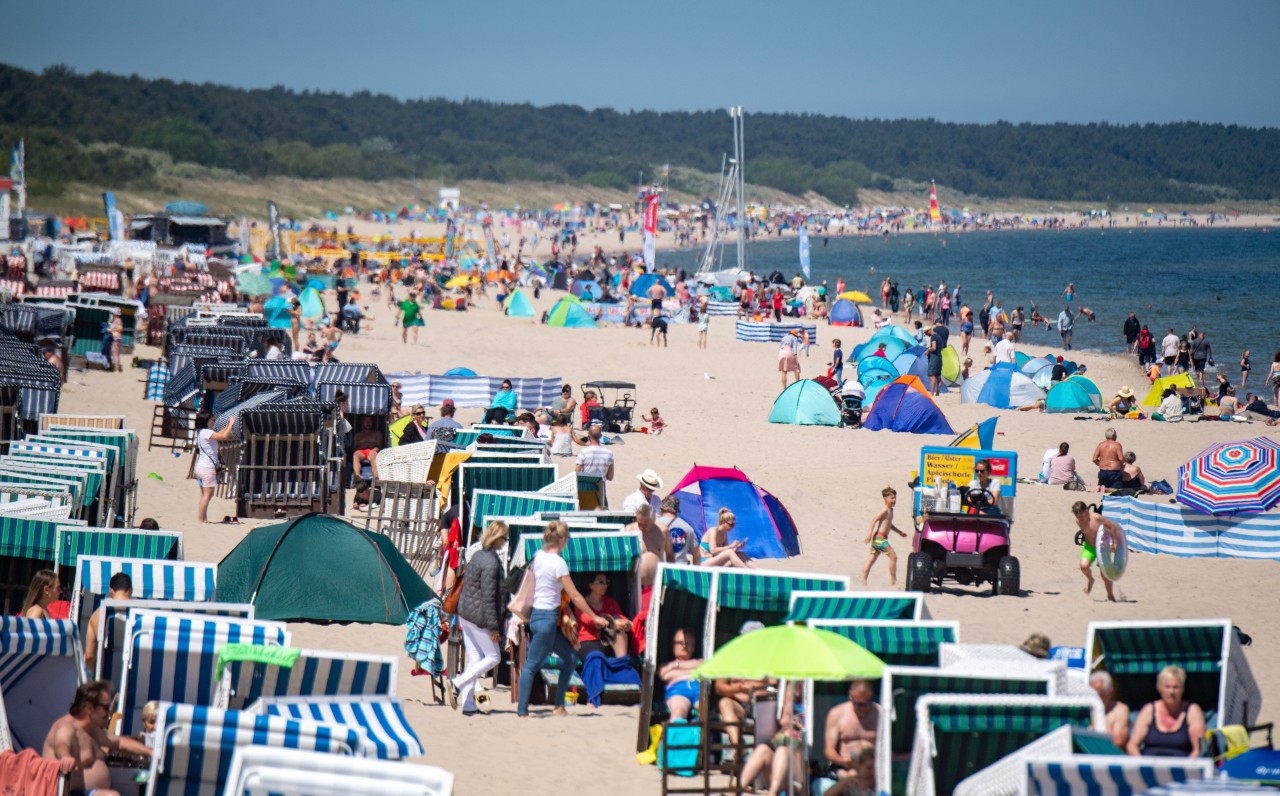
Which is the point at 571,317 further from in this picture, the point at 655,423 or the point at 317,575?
the point at 317,575

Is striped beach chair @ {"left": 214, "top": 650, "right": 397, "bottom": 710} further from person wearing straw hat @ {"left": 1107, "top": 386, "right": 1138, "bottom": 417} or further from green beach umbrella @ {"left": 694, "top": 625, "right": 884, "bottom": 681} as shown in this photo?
person wearing straw hat @ {"left": 1107, "top": 386, "right": 1138, "bottom": 417}

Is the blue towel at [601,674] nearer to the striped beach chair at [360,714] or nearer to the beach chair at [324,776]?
the striped beach chair at [360,714]

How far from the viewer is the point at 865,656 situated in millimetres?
6180

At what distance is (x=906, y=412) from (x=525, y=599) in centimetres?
1290

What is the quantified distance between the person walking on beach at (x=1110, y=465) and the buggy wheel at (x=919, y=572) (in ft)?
16.4

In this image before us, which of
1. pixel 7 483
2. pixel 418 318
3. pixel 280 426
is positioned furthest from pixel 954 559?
pixel 418 318

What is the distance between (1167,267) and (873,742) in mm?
80270

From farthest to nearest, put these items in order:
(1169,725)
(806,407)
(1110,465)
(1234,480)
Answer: (806,407)
(1110,465)
(1234,480)
(1169,725)

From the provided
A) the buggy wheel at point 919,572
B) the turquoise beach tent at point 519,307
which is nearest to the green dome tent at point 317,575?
the buggy wheel at point 919,572

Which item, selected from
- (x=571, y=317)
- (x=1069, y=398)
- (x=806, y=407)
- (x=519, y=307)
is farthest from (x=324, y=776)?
(x=519, y=307)

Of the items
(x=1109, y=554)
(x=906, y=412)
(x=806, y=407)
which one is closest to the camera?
(x=1109, y=554)

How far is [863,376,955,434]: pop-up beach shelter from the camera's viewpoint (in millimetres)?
20078

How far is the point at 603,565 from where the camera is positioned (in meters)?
8.80

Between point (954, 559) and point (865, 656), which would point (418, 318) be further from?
point (865, 656)
